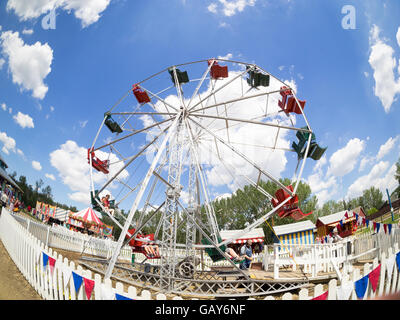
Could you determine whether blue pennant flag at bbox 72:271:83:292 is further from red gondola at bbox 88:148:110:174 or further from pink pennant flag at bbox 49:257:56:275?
red gondola at bbox 88:148:110:174

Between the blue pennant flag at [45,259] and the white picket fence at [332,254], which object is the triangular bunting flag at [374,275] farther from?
the blue pennant flag at [45,259]

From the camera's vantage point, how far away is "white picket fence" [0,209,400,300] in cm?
257

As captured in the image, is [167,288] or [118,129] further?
[118,129]

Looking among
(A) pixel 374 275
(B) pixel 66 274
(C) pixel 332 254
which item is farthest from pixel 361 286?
(C) pixel 332 254

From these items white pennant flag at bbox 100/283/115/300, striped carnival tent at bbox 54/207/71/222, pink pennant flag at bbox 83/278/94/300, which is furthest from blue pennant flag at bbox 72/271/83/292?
striped carnival tent at bbox 54/207/71/222

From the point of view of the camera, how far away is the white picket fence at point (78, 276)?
2.57m

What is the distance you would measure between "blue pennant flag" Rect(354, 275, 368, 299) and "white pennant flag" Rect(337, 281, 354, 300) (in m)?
0.17

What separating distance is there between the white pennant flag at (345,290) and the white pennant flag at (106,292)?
2.78 meters

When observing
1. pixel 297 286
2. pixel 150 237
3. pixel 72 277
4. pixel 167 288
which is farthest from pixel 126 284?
pixel 297 286

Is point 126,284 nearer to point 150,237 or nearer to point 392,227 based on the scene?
point 150,237
